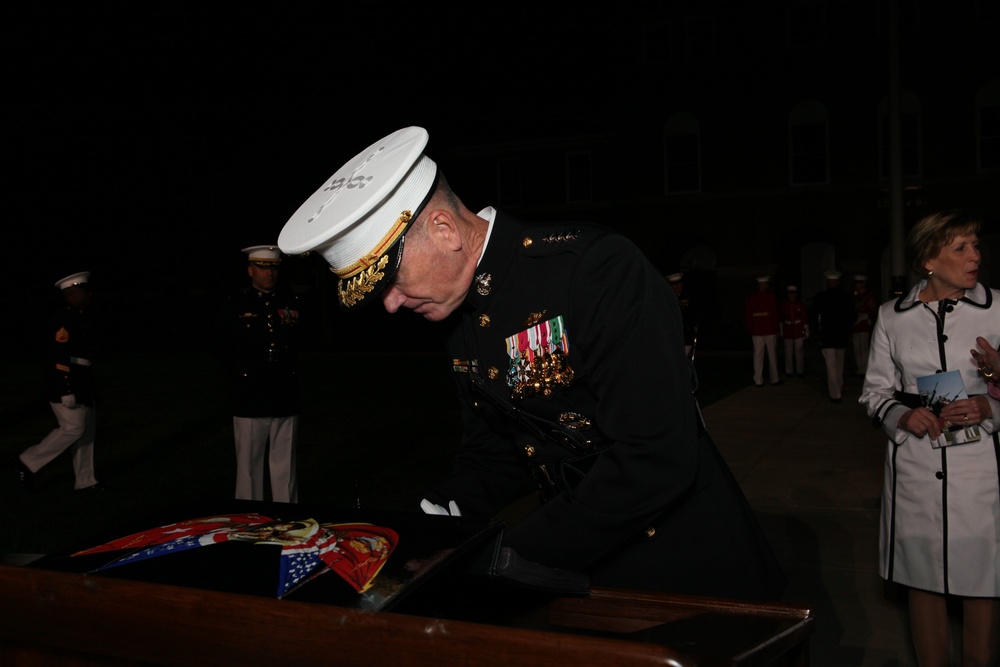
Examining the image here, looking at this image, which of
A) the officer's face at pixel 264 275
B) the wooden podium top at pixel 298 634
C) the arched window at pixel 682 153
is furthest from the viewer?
the arched window at pixel 682 153

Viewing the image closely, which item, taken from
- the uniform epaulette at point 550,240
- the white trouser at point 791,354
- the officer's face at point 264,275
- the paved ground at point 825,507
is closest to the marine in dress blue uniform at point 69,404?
the officer's face at point 264,275

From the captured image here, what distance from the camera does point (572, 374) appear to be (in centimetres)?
192

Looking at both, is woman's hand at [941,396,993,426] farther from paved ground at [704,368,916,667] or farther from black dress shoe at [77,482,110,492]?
black dress shoe at [77,482,110,492]

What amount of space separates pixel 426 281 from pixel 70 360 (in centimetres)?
781

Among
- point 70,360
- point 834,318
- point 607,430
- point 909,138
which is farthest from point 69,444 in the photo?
point 909,138

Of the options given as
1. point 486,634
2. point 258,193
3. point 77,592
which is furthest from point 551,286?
point 258,193

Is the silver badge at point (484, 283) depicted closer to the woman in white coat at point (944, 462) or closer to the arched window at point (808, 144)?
the woman in white coat at point (944, 462)

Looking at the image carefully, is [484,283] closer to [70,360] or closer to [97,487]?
[97,487]

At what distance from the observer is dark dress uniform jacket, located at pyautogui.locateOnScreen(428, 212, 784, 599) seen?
5.61ft

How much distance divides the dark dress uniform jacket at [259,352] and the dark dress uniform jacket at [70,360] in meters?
2.20

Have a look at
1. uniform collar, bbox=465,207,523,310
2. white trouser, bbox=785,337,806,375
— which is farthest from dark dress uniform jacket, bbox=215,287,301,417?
white trouser, bbox=785,337,806,375

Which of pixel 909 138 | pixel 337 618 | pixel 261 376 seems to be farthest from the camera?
pixel 909 138

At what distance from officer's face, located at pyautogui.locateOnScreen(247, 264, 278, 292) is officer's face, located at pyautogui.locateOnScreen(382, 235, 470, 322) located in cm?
552

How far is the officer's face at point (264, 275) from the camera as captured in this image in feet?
23.8
